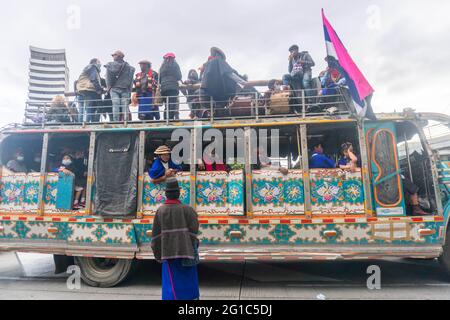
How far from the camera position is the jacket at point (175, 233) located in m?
3.12

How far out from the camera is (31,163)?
659 cm

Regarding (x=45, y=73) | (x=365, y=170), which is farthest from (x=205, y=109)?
(x=45, y=73)

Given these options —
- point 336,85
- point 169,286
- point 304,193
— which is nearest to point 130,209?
point 169,286

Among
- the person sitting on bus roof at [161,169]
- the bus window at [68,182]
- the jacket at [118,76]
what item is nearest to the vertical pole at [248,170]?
the person sitting on bus roof at [161,169]

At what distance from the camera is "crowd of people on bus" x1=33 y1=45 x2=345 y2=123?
5609mm

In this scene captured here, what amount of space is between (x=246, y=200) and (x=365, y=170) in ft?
7.27

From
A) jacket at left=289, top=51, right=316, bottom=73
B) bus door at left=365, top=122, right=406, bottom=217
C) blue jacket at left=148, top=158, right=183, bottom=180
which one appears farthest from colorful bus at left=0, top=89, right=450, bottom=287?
jacket at left=289, top=51, right=316, bottom=73

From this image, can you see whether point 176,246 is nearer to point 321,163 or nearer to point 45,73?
point 321,163

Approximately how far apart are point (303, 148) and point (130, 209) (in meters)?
3.49

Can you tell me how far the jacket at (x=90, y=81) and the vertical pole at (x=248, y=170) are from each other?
3.67 m

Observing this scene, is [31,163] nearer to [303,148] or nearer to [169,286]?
[169,286]

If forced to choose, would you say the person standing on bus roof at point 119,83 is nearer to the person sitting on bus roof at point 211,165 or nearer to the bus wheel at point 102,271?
the person sitting on bus roof at point 211,165

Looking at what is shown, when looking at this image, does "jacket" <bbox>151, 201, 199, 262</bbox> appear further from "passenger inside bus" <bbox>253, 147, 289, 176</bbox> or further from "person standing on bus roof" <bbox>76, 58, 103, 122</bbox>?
"person standing on bus roof" <bbox>76, 58, 103, 122</bbox>

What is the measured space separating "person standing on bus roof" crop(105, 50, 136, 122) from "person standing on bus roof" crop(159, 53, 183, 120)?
2.56 ft
